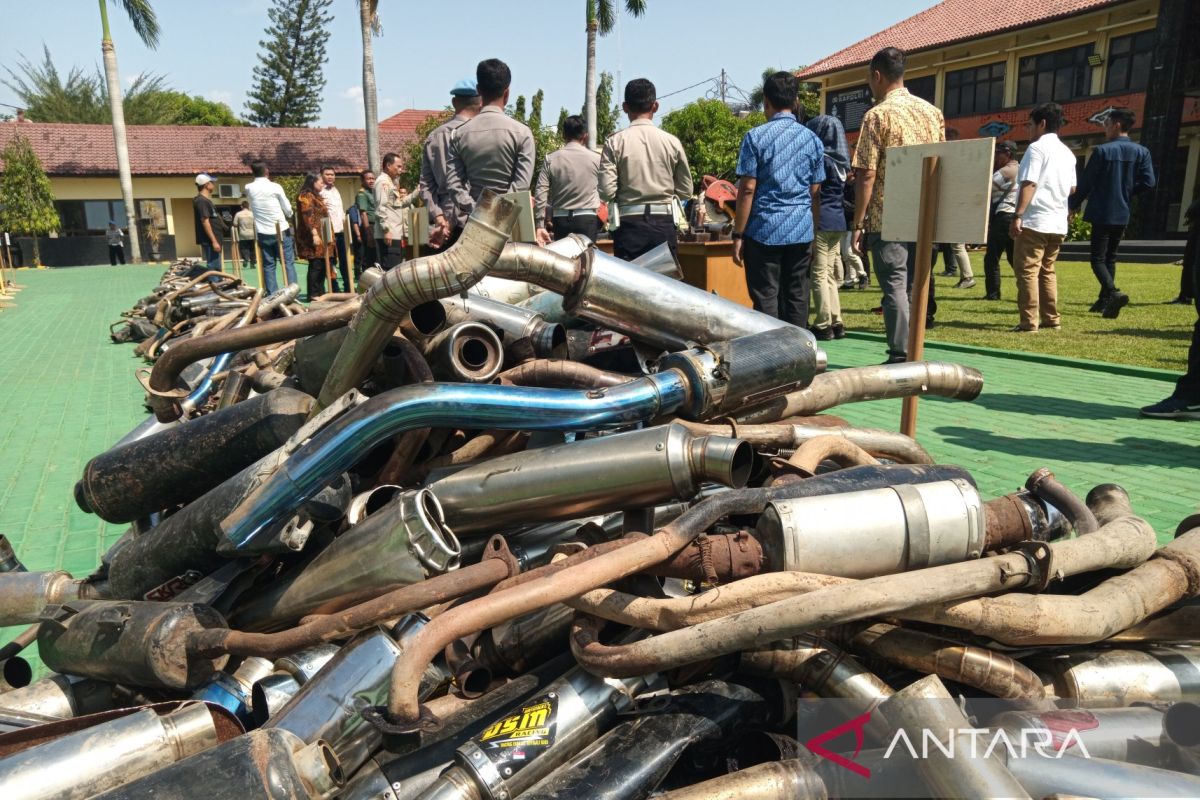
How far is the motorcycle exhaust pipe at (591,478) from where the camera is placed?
79.6 inches

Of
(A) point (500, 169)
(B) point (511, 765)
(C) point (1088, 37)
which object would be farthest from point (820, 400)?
(C) point (1088, 37)

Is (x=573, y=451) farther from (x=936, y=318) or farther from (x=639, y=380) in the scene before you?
(x=936, y=318)

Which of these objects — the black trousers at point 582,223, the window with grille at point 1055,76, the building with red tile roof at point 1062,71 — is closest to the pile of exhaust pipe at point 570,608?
the black trousers at point 582,223

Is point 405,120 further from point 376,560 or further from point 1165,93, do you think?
point 376,560

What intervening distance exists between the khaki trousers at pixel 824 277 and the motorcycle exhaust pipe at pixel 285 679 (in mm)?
7067

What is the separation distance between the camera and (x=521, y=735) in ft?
5.48

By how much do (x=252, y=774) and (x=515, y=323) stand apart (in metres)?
1.81

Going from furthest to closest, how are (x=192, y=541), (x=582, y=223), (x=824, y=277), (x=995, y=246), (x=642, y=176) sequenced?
(x=995, y=246) < (x=582, y=223) < (x=824, y=277) < (x=642, y=176) < (x=192, y=541)

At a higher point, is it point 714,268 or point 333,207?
point 333,207

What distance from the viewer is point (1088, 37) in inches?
1172

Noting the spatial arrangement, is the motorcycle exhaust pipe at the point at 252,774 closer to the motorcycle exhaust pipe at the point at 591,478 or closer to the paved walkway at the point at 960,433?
the motorcycle exhaust pipe at the point at 591,478

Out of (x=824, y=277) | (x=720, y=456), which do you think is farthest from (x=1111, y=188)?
(x=720, y=456)

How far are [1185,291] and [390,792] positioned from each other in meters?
12.7

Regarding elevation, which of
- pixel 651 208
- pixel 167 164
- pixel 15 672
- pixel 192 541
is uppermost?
pixel 167 164
